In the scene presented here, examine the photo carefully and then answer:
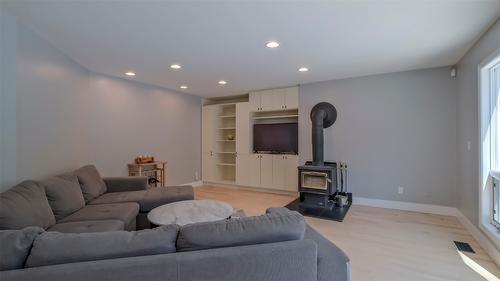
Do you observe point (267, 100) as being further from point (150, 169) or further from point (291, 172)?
point (150, 169)

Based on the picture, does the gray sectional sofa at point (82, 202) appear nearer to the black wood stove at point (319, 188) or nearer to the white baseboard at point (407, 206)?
the black wood stove at point (319, 188)

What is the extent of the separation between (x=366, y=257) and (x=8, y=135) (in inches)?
143

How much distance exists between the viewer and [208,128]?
19.8ft

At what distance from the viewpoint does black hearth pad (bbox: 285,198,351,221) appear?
11.4 feet

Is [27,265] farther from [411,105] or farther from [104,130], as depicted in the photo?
[411,105]

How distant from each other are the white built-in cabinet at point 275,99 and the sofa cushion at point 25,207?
3.98 m

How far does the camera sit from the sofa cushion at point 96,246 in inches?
39.3

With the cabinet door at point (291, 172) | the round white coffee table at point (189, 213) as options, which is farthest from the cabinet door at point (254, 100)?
the round white coffee table at point (189, 213)

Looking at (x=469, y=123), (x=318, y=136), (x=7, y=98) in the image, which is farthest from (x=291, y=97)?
(x=7, y=98)

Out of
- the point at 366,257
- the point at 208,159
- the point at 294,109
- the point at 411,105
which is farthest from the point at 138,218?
the point at 411,105

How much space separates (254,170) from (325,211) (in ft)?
6.62

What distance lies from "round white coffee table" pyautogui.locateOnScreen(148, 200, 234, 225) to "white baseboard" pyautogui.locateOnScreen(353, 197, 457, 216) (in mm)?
2809

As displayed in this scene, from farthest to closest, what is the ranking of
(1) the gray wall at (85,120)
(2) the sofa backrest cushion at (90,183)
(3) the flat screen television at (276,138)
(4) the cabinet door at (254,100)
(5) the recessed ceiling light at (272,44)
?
(4) the cabinet door at (254,100)
(3) the flat screen television at (276,138)
(2) the sofa backrest cushion at (90,183)
(5) the recessed ceiling light at (272,44)
(1) the gray wall at (85,120)

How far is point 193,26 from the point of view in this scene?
7.54ft
